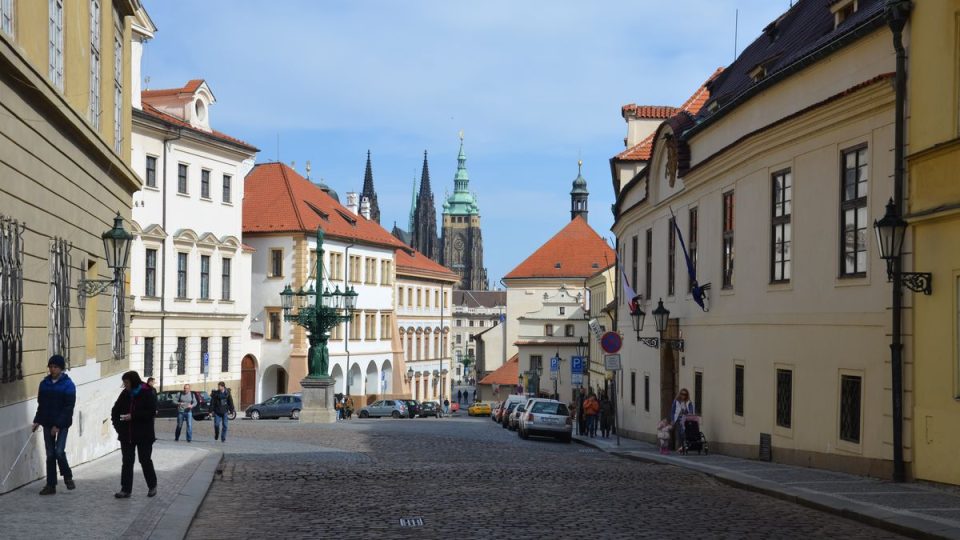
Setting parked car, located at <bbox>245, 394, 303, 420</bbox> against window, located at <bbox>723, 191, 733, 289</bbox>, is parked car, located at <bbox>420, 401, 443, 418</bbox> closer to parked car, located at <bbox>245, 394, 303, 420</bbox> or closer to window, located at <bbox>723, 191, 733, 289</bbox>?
parked car, located at <bbox>245, 394, 303, 420</bbox>

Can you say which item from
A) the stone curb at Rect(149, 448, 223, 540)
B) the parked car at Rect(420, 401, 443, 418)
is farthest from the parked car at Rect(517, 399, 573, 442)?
the parked car at Rect(420, 401, 443, 418)

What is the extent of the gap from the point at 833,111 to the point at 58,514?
41.4 feet

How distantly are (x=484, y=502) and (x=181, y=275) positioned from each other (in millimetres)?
45114

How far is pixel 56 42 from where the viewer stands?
16641 millimetres

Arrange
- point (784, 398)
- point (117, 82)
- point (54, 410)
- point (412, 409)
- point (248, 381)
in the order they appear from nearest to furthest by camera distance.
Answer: point (54, 410), point (784, 398), point (117, 82), point (248, 381), point (412, 409)

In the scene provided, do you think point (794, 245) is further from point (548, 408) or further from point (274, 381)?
point (274, 381)

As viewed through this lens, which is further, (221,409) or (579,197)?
(579,197)

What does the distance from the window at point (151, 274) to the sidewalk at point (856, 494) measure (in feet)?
126

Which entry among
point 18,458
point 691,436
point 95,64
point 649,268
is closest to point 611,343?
point 691,436

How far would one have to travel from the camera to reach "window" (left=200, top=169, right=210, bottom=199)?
58.4m

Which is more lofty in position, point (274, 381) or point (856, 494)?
point (856, 494)

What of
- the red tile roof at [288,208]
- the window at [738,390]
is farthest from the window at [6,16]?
the red tile roof at [288,208]

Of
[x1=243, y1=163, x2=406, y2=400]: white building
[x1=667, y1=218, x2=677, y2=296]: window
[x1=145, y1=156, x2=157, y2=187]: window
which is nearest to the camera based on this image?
[x1=667, y1=218, x2=677, y2=296]: window

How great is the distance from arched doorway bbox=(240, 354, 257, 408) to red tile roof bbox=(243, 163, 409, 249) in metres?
8.36
